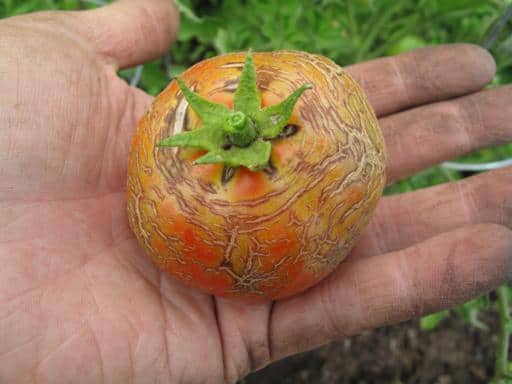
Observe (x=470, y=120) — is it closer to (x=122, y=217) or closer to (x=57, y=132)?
(x=122, y=217)

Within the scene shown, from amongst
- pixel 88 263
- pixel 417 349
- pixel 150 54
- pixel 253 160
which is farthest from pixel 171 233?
pixel 417 349

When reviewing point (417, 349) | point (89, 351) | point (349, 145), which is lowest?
point (417, 349)

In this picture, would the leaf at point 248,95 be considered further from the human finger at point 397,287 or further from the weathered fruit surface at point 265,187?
the human finger at point 397,287

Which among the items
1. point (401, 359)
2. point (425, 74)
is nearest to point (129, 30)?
point (425, 74)

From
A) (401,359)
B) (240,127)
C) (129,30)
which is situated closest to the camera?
(240,127)

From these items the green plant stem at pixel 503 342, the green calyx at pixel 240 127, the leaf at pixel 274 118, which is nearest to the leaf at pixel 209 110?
the green calyx at pixel 240 127

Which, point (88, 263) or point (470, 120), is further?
point (470, 120)

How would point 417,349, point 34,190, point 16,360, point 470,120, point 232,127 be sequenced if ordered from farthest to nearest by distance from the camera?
point 417,349 → point 470,120 → point 34,190 → point 16,360 → point 232,127

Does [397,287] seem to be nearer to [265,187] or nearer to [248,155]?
[265,187]
